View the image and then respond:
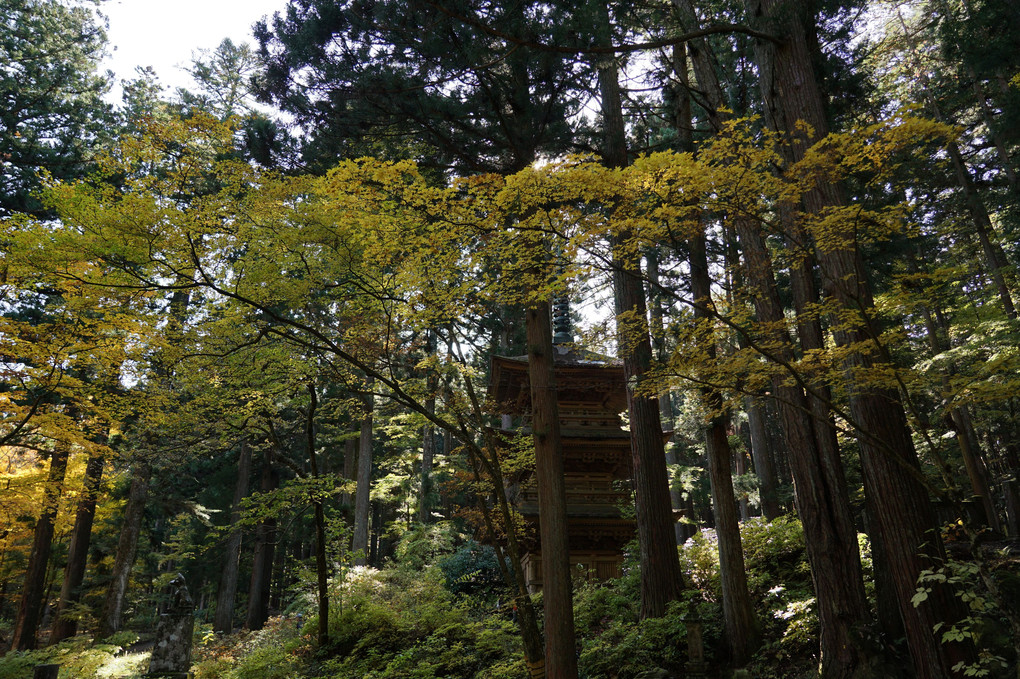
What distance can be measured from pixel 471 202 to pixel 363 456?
1517cm

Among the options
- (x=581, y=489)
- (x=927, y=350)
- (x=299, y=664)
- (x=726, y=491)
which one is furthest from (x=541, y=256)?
(x=927, y=350)

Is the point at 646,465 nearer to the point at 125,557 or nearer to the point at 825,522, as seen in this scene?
the point at 825,522

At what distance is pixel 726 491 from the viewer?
25.5ft

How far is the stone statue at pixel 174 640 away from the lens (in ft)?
27.7

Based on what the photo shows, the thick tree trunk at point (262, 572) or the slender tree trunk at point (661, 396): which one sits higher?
the slender tree trunk at point (661, 396)

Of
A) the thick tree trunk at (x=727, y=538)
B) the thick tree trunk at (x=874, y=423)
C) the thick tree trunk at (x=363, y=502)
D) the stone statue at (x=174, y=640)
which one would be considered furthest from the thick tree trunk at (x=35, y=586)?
the thick tree trunk at (x=874, y=423)

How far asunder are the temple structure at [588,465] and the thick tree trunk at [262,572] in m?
10.8

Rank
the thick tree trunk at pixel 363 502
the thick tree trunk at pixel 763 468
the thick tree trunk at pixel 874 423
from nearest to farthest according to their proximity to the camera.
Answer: the thick tree trunk at pixel 874 423
the thick tree trunk at pixel 763 468
the thick tree trunk at pixel 363 502

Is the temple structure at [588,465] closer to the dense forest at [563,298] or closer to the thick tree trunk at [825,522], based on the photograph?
the dense forest at [563,298]

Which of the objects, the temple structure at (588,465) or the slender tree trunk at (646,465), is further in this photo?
the temple structure at (588,465)

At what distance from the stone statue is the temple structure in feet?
24.5

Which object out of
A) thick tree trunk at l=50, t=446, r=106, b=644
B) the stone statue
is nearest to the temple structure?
the stone statue

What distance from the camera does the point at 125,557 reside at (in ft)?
48.5

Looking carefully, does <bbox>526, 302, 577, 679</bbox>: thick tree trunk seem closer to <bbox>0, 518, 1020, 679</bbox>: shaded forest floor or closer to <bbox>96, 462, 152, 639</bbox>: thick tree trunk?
<bbox>0, 518, 1020, 679</bbox>: shaded forest floor
